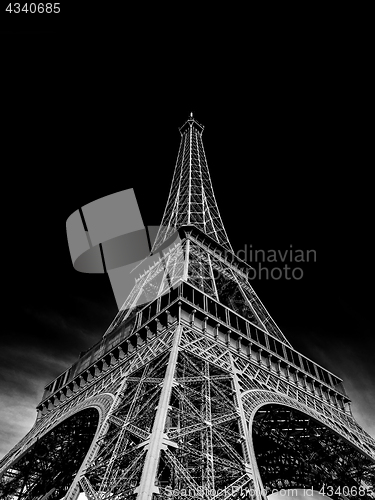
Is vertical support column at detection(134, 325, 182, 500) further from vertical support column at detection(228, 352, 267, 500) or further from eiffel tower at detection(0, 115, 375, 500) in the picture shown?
vertical support column at detection(228, 352, 267, 500)

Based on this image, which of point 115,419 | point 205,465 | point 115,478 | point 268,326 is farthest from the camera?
point 268,326

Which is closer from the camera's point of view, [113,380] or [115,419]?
[115,419]

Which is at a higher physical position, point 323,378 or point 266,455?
point 323,378

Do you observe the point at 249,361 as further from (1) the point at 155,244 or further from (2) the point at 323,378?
(1) the point at 155,244

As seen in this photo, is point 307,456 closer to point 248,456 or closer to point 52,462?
point 248,456

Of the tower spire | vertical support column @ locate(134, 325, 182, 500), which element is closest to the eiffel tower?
vertical support column @ locate(134, 325, 182, 500)

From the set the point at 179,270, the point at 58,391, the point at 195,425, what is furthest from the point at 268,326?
the point at 195,425

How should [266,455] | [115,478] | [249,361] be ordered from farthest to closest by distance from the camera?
[266,455]
[249,361]
[115,478]
